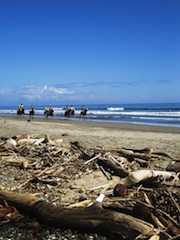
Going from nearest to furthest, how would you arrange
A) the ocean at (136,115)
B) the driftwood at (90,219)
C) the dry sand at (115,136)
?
the driftwood at (90,219)
the dry sand at (115,136)
the ocean at (136,115)

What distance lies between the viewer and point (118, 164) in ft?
24.4

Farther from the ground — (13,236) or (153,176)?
(153,176)

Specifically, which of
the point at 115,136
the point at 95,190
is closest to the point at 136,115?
the point at 115,136

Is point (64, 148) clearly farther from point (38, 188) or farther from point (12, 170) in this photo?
point (38, 188)

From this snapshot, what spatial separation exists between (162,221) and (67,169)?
352 cm

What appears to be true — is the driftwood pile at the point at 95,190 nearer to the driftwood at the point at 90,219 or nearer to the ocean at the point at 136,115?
the driftwood at the point at 90,219

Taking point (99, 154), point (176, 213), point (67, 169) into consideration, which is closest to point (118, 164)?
point (99, 154)

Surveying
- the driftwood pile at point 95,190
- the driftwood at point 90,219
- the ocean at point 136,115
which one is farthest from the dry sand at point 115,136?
the ocean at point 136,115

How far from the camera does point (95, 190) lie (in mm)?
5926

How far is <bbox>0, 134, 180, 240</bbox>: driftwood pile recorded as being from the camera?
385 cm

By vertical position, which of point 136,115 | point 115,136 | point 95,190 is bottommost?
point 95,190

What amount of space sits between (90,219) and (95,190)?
1987 mm

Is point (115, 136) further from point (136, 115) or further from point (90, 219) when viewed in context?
point (136, 115)

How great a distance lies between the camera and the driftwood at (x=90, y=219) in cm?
359
